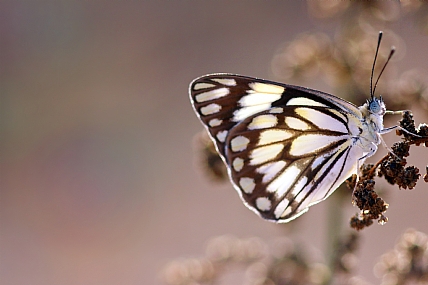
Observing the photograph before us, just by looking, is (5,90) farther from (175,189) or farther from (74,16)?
(175,189)

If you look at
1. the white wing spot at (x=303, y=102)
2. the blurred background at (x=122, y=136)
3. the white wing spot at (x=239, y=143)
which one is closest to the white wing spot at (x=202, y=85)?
the white wing spot at (x=239, y=143)

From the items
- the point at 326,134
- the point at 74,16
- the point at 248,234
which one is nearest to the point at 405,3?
the point at 326,134

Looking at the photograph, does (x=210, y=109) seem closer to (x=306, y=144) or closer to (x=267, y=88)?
(x=267, y=88)

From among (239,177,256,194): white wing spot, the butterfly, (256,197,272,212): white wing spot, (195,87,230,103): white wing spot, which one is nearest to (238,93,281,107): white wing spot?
the butterfly

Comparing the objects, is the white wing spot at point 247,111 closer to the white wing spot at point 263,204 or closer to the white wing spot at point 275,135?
the white wing spot at point 275,135

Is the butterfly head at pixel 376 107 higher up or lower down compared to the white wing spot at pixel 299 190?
higher up
